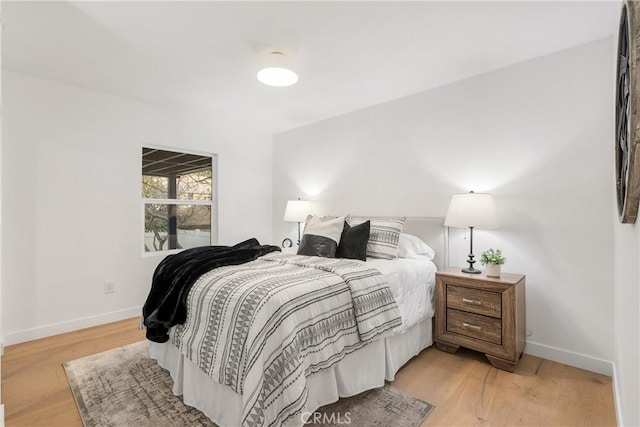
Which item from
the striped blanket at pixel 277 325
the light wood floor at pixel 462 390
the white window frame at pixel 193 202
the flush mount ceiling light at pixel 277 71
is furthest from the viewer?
the white window frame at pixel 193 202

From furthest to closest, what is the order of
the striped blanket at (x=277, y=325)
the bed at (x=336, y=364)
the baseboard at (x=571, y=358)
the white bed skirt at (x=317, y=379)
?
the baseboard at (x=571, y=358) < the white bed skirt at (x=317, y=379) < the bed at (x=336, y=364) < the striped blanket at (x=277, y=325)

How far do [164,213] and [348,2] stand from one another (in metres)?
3.19

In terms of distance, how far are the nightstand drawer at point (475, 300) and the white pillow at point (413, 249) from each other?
45 cm

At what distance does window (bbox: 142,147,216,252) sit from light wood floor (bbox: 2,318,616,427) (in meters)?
1.52

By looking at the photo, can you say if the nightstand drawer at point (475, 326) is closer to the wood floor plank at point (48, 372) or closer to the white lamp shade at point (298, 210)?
the white lamp shade at point (298, 210)

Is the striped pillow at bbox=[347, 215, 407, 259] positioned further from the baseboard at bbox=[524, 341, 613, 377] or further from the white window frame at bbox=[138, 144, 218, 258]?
the white window frame at bbox=[138, 144, 218, 258]

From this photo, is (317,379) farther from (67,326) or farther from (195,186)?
(195,186)

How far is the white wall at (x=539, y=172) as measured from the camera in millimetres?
2266

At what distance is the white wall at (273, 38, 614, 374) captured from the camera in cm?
227

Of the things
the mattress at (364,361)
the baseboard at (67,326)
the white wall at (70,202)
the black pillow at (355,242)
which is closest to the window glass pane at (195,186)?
the white wall at (70,202)

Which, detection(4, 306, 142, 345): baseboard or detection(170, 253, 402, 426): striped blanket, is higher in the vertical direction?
detection(170, 253, 402, 426): striped blanket

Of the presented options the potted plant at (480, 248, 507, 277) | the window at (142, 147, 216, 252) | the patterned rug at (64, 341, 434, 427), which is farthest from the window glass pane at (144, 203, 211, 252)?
the potted plant at (480, 248, 507, 277)

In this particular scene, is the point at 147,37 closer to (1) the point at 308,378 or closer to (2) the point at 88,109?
(2) the point at 88,109

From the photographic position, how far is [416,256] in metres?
2.86
